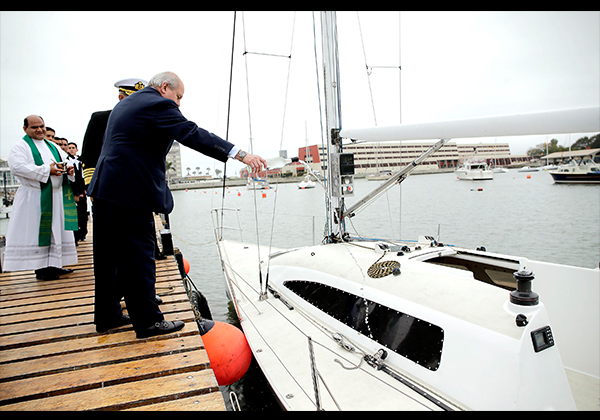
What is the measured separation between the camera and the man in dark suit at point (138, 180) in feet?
6.77

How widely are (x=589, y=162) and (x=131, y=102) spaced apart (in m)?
45.6

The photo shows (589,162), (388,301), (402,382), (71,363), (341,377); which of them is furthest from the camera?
(589,162)

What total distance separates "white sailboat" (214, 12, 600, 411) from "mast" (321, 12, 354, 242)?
2.06ft

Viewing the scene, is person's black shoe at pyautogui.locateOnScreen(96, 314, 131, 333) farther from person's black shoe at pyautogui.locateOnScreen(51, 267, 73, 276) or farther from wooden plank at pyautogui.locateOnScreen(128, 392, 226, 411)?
person's black shoe at pyautogui.locateOnScreen(51, 267, 73, 276)

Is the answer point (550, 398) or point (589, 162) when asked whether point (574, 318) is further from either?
point (589, 162)

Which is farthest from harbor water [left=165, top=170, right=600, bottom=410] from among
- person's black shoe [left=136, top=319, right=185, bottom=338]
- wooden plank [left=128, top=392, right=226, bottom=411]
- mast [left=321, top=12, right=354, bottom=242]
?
wooden plank [left=128, top=392, right=226, bottom=411]

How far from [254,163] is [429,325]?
1.65m

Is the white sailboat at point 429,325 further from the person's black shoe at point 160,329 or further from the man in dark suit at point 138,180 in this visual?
the man in dark suit at point 138,180

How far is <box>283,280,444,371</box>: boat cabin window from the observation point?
2.35m

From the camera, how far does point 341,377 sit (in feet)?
8.21

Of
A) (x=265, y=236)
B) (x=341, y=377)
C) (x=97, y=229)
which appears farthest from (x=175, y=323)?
(x=265, y=236)

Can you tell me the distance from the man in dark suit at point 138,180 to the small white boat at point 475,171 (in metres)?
49.4

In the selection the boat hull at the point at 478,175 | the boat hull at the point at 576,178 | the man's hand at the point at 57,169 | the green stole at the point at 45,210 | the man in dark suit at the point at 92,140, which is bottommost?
the green stole at the point at 45,210

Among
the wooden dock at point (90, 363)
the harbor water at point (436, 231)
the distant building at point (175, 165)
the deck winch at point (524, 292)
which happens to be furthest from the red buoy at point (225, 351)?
the distant building at point (175, 165)
